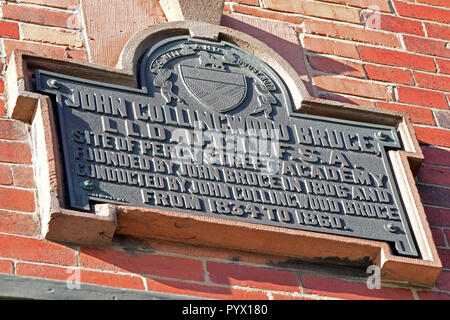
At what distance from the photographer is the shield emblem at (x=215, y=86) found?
3.50m

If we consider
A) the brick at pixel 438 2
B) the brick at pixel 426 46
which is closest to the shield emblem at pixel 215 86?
the brick at pixel 426 46

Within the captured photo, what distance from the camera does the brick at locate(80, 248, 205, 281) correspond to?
10.1ft

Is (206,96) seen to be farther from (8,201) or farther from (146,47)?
(8,201)

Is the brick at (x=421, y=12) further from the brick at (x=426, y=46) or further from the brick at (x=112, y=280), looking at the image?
the brick at (x=112, y=280)

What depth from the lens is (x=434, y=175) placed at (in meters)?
3.76

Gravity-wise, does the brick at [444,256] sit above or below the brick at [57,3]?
below

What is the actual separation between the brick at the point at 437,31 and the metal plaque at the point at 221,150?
0.73m

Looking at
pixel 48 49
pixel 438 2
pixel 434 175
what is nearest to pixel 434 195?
pixel 434 175

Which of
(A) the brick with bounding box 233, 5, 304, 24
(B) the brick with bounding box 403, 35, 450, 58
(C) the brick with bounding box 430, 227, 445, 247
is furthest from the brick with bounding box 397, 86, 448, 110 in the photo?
(C) the brick with bounding box 430, 227, 445, 247

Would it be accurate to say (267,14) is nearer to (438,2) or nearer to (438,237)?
(438,2)

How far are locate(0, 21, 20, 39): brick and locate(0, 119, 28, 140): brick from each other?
364 millimetres

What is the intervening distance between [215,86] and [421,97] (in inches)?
34.3

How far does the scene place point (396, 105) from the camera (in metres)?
3.92
